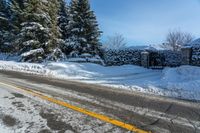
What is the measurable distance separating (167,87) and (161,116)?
3.90 meters

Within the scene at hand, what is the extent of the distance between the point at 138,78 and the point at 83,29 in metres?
10.2

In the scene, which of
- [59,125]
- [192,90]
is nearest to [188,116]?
[59,125]

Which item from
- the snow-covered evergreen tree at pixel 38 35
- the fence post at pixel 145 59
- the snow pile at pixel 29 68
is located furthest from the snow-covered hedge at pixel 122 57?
the snow pile at pixel 29 68

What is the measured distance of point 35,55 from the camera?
1881cm

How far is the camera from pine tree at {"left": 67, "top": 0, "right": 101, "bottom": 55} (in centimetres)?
2050

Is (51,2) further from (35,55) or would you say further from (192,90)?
(192,90)

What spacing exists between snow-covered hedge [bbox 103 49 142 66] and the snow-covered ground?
5.16 metres

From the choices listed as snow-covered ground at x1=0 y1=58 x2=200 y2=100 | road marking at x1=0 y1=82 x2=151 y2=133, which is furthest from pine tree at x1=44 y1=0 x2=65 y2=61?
road marking at x1=0 y1=82 x2=151 y2=133

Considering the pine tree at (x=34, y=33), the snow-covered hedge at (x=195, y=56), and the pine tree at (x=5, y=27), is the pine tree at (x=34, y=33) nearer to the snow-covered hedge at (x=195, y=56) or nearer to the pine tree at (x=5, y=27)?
the pine tree at (x=5, y=27)

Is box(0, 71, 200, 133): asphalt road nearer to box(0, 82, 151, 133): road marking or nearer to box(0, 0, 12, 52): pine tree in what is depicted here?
box(0, 82, 151, 133): road marking

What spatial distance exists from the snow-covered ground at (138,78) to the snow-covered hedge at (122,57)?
516 centimetres

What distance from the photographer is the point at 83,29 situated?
67.3 feet

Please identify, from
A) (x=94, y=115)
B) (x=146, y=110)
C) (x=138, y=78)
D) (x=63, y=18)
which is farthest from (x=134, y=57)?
(x=94, y=115)

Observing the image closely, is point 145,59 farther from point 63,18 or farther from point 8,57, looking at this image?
point 8,57
